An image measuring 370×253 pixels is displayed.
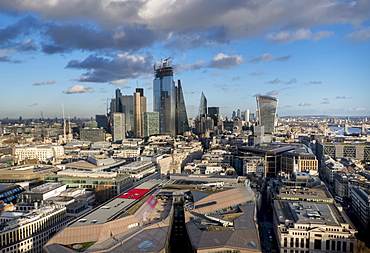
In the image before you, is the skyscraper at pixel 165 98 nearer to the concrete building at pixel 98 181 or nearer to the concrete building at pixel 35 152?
the concrete building at pixel 35 152

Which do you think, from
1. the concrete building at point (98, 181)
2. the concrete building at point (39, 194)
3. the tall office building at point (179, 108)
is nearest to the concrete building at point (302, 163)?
the concrete building at point (98, 181)

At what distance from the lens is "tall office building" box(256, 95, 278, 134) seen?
125 metres

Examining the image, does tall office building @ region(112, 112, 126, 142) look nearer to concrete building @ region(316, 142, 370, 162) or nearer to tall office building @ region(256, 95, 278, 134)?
tall office building @ region(256, 95, 278, 134)

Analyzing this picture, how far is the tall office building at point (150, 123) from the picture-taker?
180062mm

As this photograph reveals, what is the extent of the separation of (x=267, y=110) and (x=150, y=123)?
75094 mm

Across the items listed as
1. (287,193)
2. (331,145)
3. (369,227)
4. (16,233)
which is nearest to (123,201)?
(16,233)

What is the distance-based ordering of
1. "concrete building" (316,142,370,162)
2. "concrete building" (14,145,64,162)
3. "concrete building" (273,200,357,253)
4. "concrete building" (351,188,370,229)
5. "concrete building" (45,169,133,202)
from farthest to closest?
1. "concrete building" (14,145,64,162)
2. "concrete building" (316,142,370,162)
3. "concrete building" (45,169,133,202)
4. "concrete building" (351,188,370,229)
5. "concrete building" (273,200,357,253)

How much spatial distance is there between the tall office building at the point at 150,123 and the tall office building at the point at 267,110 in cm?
7227

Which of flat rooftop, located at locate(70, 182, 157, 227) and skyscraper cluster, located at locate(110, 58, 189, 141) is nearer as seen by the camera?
flat rooftop, located at locate(70, 182, 157, 227)

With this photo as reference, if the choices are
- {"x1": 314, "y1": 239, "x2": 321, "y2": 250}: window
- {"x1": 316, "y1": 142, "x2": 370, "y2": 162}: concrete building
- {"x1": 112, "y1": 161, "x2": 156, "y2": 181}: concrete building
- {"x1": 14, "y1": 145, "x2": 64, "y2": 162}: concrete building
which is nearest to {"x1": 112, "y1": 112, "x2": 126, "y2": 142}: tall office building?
{"x1": 14, "y1": 145, "x2": 64, "y2": 162}: concrete building

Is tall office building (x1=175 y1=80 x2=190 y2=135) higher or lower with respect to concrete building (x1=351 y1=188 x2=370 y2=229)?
higher

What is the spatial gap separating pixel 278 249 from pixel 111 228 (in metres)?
20.4

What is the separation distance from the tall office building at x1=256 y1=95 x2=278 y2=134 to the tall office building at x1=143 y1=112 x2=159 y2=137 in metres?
72.3

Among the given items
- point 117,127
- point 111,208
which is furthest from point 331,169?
point 117,127
